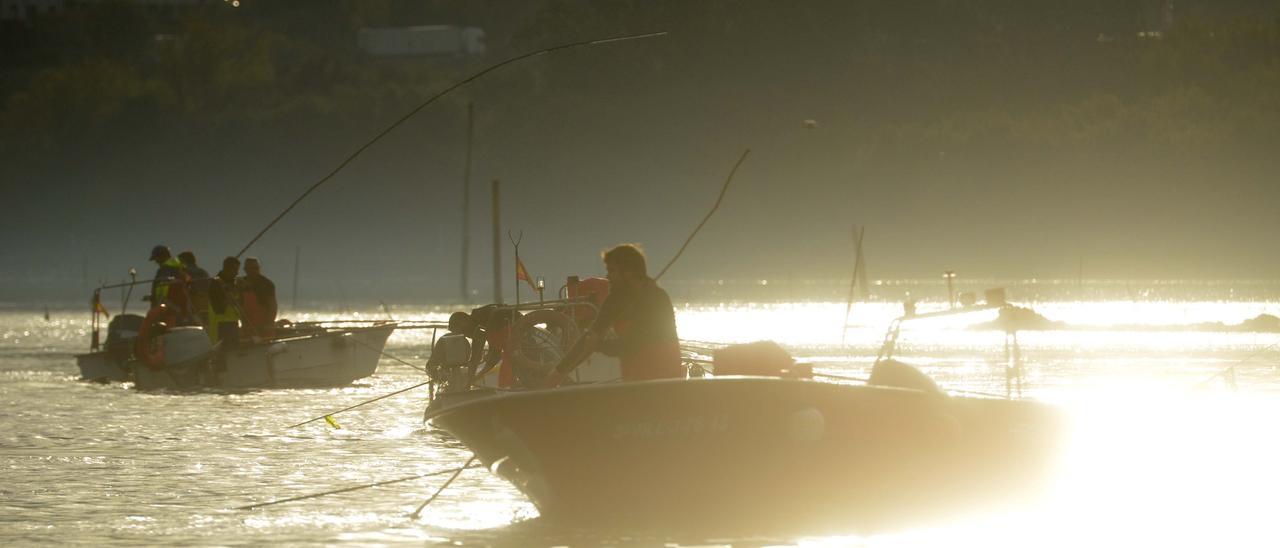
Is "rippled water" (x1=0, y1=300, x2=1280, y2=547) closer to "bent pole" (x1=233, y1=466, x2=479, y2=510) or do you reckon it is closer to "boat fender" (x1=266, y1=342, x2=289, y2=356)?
"bent pole" (x1=233, y1=466, x2=479, y2=510)

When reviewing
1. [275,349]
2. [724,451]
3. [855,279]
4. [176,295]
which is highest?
[855,279]

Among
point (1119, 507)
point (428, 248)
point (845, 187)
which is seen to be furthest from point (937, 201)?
point (1119, 507)

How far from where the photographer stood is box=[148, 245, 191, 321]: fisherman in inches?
1154

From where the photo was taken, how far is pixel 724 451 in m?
14.8

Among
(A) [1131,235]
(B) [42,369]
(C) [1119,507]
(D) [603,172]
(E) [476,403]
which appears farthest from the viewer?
(D) [603,172]

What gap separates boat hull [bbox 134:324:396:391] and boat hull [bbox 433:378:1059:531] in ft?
44.9

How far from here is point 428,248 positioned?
114625 millimetres

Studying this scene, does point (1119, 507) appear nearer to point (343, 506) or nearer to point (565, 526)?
point (565, 526)

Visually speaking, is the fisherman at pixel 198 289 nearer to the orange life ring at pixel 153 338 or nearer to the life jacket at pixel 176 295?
the life jacket at pixel 176 295

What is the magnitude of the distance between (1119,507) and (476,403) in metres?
5.31

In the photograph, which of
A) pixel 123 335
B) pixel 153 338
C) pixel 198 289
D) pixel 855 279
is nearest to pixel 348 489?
pixel 198 289

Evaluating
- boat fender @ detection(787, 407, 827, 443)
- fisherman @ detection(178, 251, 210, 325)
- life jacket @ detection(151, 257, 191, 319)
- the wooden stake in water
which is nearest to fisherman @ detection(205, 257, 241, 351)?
fisherman @ detection(178, 251, 210, 325)

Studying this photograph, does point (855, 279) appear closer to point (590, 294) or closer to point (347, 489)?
point (590, 294)

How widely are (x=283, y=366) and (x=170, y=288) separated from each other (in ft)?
6.58
